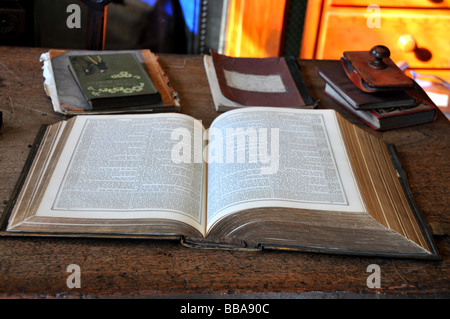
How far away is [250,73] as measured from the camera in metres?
1.14

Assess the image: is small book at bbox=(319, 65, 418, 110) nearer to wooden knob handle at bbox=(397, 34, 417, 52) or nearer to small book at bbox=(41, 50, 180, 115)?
small book at bbox=(41, 50, 180, 115)

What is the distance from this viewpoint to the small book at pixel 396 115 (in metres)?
0.99

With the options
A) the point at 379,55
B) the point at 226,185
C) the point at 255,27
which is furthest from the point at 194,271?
the point at 255,27

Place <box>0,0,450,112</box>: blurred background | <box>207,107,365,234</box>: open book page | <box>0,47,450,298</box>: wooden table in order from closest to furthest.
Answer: <box>0,47,450,298</box>: wooden table
<box>207,107,365,234</box>: open book page
<box>0,0,450,112</box>: blurred background

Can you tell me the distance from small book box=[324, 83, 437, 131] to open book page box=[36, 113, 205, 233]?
342 millimetres

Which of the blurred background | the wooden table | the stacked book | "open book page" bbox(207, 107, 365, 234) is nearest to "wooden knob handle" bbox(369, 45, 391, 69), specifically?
the stacked book

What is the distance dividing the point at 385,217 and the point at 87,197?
1.34 feet

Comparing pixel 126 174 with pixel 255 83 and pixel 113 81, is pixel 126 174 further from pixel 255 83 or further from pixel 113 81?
pixel 255 83

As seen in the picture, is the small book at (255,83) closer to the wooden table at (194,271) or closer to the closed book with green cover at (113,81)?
the closed book with green cover at (113,81)

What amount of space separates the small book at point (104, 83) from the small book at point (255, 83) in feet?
0.33

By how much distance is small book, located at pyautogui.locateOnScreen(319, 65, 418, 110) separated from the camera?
99cm

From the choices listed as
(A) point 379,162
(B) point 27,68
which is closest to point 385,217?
(A) point 379,162

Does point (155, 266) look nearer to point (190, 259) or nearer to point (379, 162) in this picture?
point (190, 259)

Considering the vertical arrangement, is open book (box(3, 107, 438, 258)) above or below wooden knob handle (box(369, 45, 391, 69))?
below
